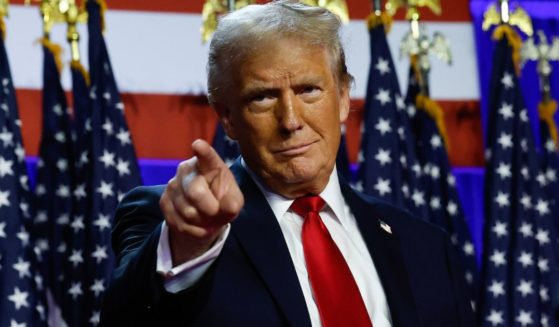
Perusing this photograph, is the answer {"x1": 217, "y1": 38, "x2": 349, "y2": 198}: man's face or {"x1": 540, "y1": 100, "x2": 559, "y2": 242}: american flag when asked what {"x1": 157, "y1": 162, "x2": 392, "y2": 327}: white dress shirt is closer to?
{"x1": 217, "y1": 38, "x2": 349, "y2": 198}: man's face

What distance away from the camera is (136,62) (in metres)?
4.64

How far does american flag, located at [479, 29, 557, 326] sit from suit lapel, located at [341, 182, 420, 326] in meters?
2.44

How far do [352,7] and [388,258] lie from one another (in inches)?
122

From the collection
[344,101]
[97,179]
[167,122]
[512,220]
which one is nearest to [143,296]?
[344,101]

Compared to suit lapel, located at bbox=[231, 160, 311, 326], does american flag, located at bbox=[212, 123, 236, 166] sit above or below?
below

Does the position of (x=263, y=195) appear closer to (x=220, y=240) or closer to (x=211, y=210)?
(x=220, y=240)

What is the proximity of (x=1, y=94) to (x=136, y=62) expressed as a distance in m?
0.74

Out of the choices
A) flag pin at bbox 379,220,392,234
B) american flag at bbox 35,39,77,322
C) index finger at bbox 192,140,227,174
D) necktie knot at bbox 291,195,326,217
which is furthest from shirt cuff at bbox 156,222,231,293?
american flag at bbox 35,39,77,322

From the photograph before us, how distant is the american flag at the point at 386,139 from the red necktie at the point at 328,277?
2421 mm

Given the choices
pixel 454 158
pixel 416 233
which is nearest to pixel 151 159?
pixel 454 158

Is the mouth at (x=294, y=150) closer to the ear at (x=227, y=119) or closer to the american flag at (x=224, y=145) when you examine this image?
the ear at (x=227, y=119)

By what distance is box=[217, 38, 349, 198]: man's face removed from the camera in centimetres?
205

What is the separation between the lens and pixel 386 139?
457 centimetres

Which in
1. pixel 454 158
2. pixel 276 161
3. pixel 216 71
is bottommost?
pixel 454 158
